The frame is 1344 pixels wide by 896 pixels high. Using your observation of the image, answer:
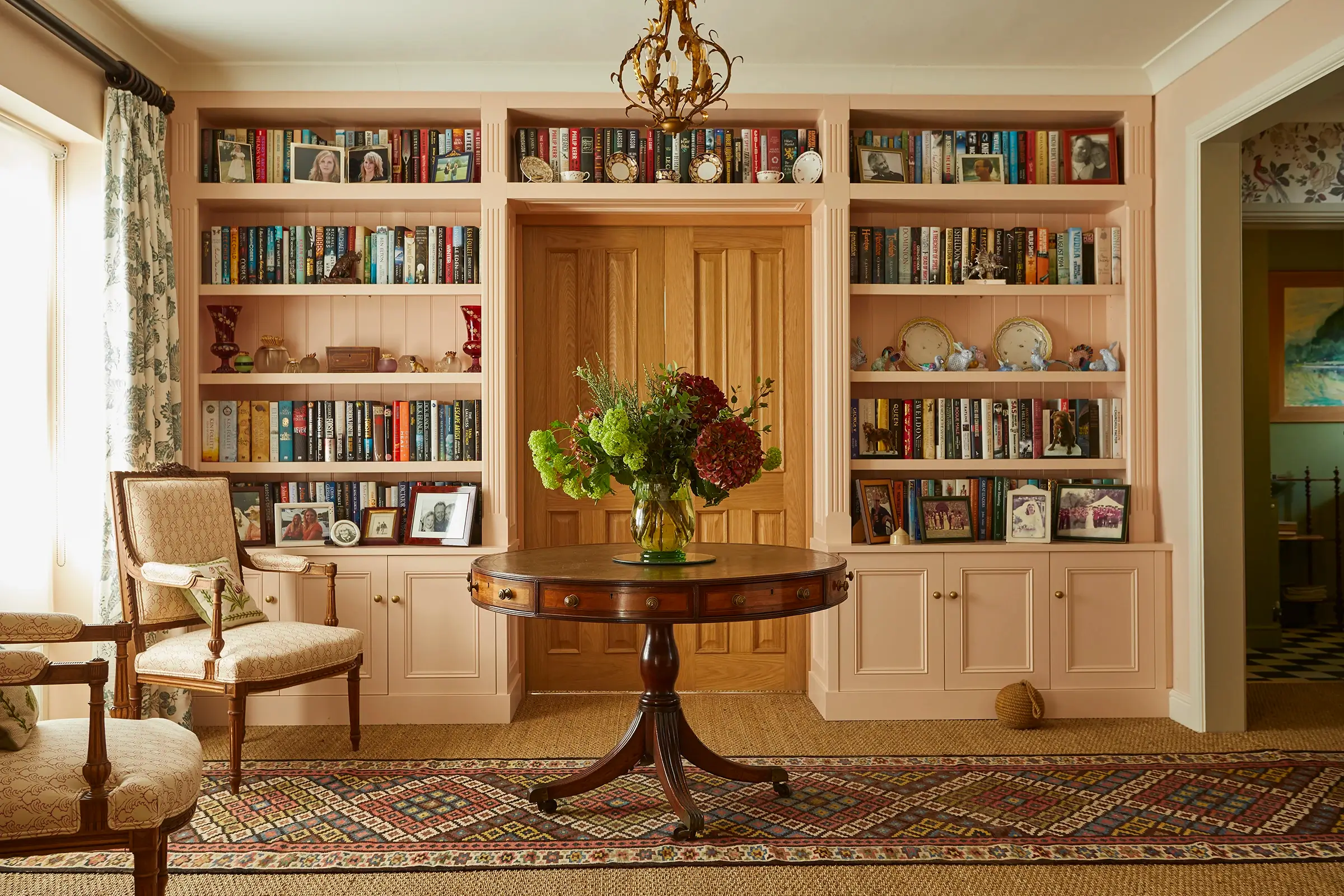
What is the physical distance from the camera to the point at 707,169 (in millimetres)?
4203

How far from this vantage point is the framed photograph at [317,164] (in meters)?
4.15

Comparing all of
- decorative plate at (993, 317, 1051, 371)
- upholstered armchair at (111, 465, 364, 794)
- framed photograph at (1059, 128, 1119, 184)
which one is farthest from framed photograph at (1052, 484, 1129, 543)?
upholstered armchair at (111, 465, 364, 794)

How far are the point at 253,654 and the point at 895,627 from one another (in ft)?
8.22

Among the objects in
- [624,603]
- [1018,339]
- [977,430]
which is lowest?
[624,603]

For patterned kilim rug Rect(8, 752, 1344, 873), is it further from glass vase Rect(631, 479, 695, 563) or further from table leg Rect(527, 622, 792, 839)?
glass vase Rect(631, 479, 695, 563)

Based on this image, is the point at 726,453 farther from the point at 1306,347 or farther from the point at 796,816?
the point at 1306,347

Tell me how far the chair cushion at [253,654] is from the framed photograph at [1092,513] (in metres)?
3.03

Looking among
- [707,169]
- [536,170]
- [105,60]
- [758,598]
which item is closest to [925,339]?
[707,169]

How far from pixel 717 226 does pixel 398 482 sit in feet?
6.21

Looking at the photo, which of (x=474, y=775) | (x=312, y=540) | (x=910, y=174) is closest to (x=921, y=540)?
(x=910, y=174)

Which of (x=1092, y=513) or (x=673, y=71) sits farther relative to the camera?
(x=1092, y=513)

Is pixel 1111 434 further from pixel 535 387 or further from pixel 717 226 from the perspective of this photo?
pixel 535 387

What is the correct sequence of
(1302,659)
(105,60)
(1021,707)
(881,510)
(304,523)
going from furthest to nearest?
1. (1302,659)
2. (881,510)
3. (304,523)
4. (1021,707)
5. (105,60)

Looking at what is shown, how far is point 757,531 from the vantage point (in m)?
4.56
